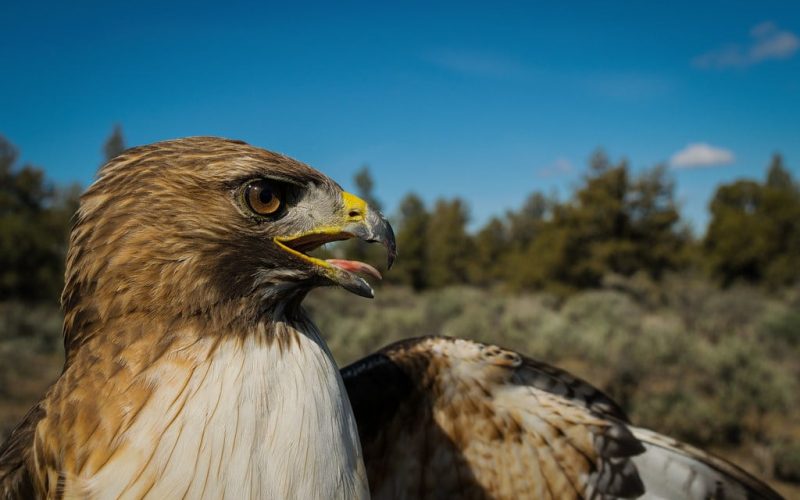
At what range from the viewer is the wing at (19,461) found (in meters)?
1.68

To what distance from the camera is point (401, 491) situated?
272 centimetres

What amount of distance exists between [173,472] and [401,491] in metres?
1.53

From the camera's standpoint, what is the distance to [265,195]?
6.01ft

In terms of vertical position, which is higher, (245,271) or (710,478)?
(245,271)

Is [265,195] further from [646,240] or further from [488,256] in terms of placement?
[488,256]

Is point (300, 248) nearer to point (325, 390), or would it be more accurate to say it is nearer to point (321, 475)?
point (325, 390)

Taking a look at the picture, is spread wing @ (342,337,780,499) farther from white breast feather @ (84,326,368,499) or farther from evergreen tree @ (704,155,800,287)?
evergreen tree @ (704,155,800,287)

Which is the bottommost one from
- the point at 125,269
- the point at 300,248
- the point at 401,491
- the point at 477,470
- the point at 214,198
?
the point at 401,491

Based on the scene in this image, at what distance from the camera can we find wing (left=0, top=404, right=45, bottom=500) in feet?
5.53

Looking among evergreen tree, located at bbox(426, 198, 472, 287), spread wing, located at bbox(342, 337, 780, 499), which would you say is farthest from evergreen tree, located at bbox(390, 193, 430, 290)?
spread wing, located at bbox(342, 337, 780, 499)

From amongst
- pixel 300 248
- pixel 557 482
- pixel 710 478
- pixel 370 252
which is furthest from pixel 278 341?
pixel 370 252

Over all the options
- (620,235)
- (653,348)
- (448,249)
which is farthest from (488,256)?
(653,348)

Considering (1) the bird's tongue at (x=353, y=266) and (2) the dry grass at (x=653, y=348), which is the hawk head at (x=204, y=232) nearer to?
(1) the bird's tongue at (x=353, y=266)

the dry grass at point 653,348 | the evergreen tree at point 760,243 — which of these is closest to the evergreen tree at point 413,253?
the dry grass at point 653,348
